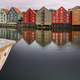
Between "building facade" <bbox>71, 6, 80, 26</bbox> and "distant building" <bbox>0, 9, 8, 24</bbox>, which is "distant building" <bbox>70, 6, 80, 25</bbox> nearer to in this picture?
"building facade" <bbox>71, 6, 80, 26</bbox>

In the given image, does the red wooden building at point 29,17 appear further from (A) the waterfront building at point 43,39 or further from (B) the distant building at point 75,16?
(A) the waterfront building at point 43,39

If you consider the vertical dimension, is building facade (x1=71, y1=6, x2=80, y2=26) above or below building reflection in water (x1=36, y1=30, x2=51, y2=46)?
above

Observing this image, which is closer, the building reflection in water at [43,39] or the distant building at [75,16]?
the building reflection in water at [43,39]

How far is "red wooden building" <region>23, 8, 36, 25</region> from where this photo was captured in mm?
36797

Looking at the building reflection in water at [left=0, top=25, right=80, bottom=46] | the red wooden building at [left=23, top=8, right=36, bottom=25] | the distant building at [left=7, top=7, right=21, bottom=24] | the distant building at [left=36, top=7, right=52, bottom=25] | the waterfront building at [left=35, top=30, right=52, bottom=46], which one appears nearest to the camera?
the waterfront building at [left=35, top=30, right=52, bottom=46]

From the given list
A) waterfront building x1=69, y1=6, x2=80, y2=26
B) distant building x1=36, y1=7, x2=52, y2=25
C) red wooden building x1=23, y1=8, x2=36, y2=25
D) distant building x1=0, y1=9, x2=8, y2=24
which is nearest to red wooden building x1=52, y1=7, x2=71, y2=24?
distant building x1=36, y1=7, x2=52, y2=25

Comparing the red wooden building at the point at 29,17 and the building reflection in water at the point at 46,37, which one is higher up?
the red wooden building at the point at 29,17

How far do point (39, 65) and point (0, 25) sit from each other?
3340 centimetres

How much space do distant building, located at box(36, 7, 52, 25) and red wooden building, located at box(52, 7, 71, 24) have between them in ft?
2.08

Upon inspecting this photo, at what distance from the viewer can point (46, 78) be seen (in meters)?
5.85

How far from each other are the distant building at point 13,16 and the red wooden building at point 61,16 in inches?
240

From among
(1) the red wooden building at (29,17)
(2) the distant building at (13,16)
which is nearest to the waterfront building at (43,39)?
(1) the red wooden building at (29,17)

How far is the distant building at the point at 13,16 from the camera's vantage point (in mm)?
37928

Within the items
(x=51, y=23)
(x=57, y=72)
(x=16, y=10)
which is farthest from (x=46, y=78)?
(x=16, y=10)
